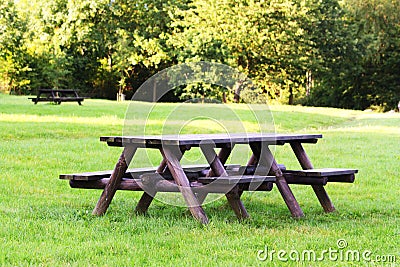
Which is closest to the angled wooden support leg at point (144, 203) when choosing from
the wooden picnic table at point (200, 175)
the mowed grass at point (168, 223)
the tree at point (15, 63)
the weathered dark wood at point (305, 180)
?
the wooden picnic table at point (200, 175)

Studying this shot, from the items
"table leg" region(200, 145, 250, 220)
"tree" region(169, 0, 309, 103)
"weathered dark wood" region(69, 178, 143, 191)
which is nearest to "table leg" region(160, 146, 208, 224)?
"table leg" region(200, 145, 250, 220)

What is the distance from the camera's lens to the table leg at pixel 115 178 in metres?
6.76

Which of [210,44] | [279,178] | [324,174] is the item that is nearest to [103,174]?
[279,178]

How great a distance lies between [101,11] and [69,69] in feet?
17.1

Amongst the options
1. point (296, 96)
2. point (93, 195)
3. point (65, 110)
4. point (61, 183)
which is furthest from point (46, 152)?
point (296, 96)

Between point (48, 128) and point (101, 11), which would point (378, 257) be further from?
point (101, 11)

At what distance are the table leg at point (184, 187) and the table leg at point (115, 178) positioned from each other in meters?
0.43

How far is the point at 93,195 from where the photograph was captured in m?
8.47

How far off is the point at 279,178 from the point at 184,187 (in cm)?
130

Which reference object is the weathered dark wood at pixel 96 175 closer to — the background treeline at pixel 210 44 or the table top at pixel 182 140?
the table top at pixel 182 140

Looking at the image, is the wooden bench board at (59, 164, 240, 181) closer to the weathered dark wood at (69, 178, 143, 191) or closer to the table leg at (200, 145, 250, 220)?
the weathered dark wood at (69, 178, 143, 191)

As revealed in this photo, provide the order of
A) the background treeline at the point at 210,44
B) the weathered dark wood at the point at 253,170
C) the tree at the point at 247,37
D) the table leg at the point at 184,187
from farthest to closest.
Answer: the background treeline at the point at 210,44
the tree at the point at 247,37
the weathered dark wood at the point at 253,170
the table leg at the point at 184,187

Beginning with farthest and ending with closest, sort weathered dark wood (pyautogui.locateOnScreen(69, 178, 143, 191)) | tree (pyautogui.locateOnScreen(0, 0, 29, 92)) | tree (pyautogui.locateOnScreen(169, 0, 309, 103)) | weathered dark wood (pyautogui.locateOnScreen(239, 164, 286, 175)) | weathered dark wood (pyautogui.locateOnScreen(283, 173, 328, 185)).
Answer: tree (pyautogui.locateOnScreen(169, 0, 309, 103))
tree (pyautogui.locateOnScreen(0, 0, 29, 92))
weathered dark wood (pyautogui.locateOnScreen(239, 164, 286, 175))
weathered dark wood (pyautogui.locateOnScreen(283, 173, 328, 185))
weathered dark wood (pyautogui.locateOnScreen(69, 178, 143, 191))

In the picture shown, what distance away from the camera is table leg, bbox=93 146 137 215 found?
6758 millimetres
